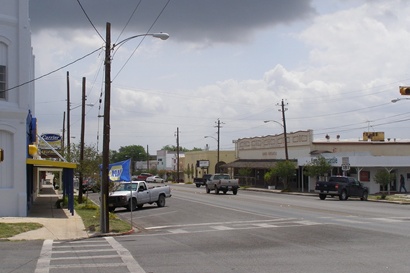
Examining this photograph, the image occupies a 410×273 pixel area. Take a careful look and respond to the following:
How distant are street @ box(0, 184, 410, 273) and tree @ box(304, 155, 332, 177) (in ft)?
90.2

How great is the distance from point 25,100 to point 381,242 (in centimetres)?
1656

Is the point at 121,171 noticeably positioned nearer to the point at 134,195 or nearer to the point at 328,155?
the point at 134,195

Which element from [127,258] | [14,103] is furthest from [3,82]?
[127,258]

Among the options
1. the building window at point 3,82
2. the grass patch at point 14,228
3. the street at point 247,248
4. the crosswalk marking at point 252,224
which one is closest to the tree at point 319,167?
the crosswalk marking at point 252,224

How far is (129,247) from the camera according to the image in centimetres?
1493

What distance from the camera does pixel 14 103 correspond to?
24.4 meters

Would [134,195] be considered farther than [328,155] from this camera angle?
No

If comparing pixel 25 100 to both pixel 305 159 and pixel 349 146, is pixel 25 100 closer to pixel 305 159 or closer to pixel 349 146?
pixel 305 159

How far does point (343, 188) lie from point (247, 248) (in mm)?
29260

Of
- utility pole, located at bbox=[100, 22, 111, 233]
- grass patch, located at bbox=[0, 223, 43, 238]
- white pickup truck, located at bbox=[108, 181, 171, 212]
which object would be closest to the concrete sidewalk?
grass patch, located at bbox=[0, 223, 43, 238]

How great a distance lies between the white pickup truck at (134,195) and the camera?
101 ft

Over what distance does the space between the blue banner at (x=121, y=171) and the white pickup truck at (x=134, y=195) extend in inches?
248

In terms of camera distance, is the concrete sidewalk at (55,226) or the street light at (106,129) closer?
the concrete sidewalk at (55,226)

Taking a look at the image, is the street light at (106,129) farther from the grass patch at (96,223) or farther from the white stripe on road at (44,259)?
the white stripe on road at (44,259)
